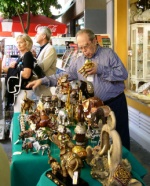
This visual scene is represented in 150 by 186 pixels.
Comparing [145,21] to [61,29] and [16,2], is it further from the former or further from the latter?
[16,2]

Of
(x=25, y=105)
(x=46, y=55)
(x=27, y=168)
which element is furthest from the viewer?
(x=46, y=55)

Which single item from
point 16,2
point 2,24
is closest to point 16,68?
point 2,24

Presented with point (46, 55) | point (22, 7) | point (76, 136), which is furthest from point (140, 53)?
point (22, 7)

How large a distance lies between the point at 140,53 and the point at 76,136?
3968mm

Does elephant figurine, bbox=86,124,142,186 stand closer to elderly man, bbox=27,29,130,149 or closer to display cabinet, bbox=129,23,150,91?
elderly man, bbox=27,29,130,149

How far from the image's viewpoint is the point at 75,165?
153 centimetres

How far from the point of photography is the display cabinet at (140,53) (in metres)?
5.51

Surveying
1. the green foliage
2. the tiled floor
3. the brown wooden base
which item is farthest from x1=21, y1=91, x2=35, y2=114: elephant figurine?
the green foliage

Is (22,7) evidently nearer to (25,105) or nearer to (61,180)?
(25,105)

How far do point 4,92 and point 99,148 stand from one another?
3.02 meters

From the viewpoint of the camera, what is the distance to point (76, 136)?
1872 millimetres

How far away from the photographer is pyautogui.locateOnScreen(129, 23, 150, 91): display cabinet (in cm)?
551

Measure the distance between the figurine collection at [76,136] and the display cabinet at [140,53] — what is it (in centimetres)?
287

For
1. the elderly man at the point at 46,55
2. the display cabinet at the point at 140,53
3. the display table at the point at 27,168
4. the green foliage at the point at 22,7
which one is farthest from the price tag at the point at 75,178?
the green foliage at the point at 22,7
